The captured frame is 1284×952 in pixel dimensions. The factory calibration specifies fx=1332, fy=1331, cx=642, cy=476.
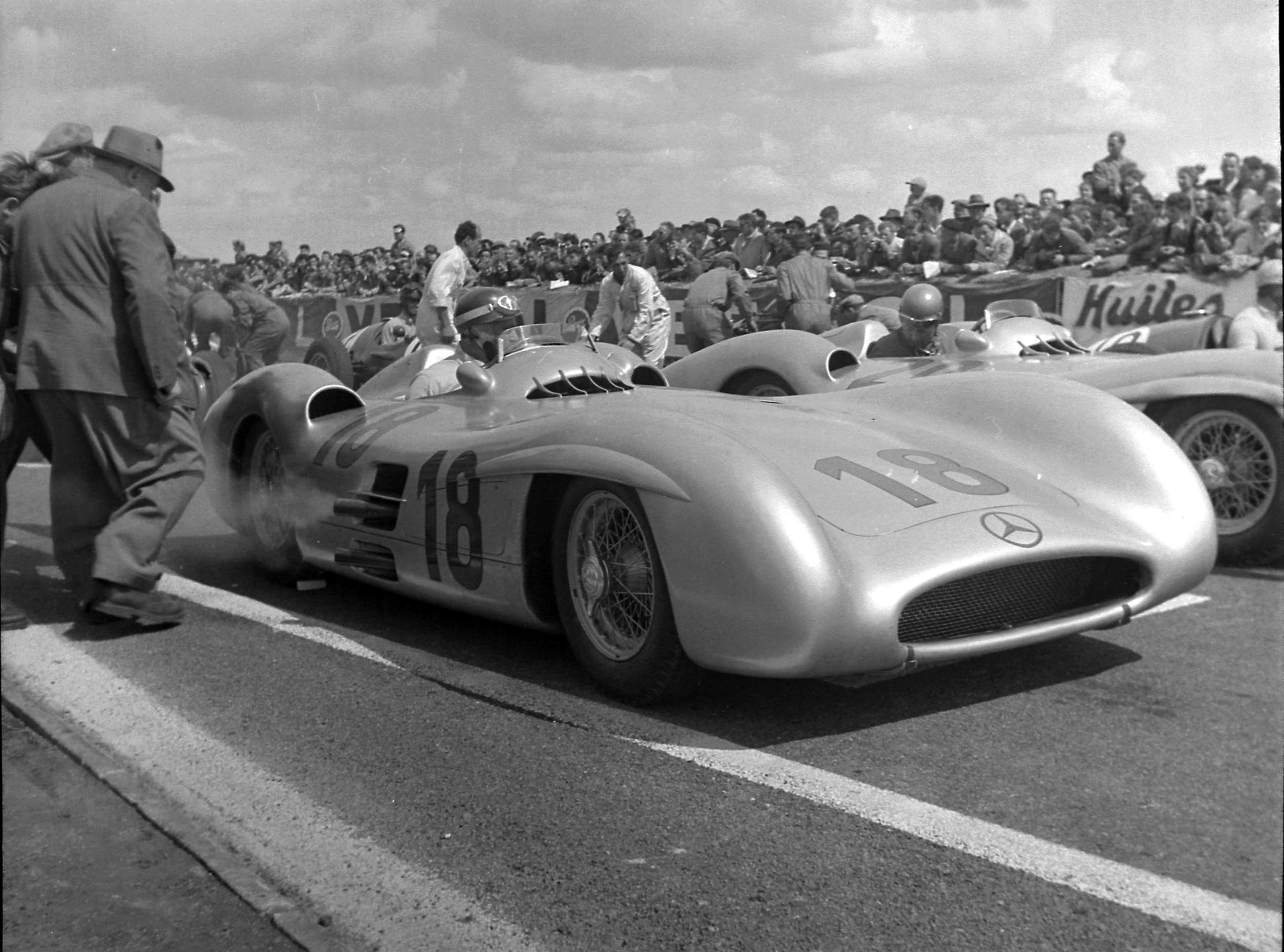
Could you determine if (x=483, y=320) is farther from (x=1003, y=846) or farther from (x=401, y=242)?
(x=1003, y=846)

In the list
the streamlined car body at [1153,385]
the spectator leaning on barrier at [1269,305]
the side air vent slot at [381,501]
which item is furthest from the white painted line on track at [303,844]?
the streamlined car body at [1153,385]

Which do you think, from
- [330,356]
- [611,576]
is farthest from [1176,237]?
[611,576]

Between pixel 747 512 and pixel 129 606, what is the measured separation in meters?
1.76

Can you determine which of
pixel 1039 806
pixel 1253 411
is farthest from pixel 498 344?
pixel 1253 411

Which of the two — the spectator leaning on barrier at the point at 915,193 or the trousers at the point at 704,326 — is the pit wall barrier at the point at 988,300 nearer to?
the trousers at the point at 704,326

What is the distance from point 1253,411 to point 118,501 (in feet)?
11.0

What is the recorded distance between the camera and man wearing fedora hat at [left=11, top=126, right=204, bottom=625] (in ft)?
7.71

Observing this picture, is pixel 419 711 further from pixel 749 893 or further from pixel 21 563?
pixel 749 893

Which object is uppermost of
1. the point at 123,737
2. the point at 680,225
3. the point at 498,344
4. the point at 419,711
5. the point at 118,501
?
the point at 680,225

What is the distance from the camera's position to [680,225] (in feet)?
4.49

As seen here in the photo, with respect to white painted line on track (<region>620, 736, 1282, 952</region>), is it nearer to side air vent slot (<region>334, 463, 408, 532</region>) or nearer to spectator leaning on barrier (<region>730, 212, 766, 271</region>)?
spectator leaning on barrier (<region>730, 212, 766, 271</region>)

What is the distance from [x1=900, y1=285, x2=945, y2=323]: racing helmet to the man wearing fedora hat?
1.06 metres

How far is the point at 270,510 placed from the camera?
443cm

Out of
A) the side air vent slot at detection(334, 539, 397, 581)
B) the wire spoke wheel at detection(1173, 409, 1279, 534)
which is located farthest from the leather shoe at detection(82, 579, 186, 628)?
the wire spoke wheel at detection(1173, 409, 1279, 534)
